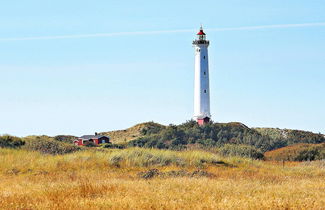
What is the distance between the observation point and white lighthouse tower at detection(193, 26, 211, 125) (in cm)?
5838

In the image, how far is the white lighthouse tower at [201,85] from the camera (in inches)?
2298

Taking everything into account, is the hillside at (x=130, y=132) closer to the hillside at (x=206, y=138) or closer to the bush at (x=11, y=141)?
the hillside at (x=206, y=138)

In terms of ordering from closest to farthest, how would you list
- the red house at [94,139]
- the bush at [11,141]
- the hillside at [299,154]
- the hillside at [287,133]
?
the bush at [11,141] → the hillside at [299,154] → the hillside at [287,133] → the red house at [94,139]

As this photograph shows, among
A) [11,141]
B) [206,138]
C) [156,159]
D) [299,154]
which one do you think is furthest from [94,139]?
[156,159]

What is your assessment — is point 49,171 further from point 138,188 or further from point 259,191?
point 259,191

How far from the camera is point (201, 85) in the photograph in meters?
58.5

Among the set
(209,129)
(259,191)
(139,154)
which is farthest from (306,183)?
(209,129)

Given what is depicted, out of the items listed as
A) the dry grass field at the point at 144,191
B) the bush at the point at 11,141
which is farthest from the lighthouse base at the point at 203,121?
the dry grass field at the point at 144,191

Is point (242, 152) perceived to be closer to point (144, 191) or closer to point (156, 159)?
point (156, 159)

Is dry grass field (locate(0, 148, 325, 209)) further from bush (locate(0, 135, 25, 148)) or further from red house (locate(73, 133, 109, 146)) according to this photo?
red house (locate(73, 133, 109, 146))

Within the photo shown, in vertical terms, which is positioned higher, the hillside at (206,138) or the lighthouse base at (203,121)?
the lighthouse base at (203,121)

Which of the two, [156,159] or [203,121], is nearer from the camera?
[156,159]

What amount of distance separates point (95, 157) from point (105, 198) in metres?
12.9

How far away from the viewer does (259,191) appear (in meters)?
12.7
